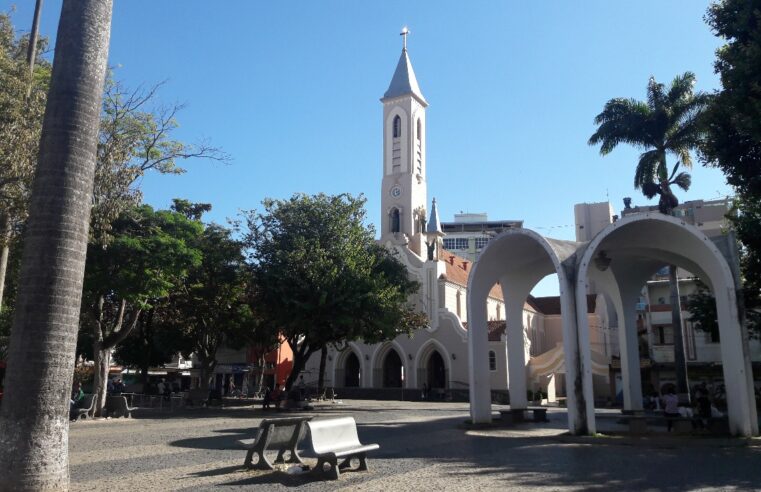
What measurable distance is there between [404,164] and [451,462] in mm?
46715

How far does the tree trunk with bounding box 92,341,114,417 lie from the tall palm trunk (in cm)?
1518

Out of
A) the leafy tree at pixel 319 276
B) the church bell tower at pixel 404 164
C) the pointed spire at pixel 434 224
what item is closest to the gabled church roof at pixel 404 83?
the church bell tower at pixel 404 164

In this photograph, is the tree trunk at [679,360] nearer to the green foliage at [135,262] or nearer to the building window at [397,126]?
the green foliage at [135,262]

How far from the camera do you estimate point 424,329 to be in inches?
1889

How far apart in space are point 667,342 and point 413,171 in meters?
26.6

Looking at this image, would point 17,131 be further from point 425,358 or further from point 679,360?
point 425,358

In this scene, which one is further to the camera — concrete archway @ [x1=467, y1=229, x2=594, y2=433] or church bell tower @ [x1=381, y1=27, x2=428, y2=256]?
church bell tower @ [x1=381, y1=27, x2=428, y2=256]

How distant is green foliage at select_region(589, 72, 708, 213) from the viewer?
26.0 meters

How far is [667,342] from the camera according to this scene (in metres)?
37.0

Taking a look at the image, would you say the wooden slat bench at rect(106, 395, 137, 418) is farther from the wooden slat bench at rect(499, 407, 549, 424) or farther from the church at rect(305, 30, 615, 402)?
the church at rect(305, 30, 615, 402)

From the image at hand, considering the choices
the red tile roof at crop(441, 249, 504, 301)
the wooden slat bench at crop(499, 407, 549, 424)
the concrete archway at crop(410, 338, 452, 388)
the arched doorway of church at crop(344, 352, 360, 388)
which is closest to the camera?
the wooden slat bench at crop(499, 407, 549, 424)

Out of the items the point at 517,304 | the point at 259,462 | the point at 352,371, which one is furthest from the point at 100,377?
the point at 352,371

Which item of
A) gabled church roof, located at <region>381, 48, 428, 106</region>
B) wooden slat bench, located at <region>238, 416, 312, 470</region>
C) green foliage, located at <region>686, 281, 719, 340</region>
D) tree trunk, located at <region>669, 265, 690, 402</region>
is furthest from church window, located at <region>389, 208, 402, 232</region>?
wooden slat bench, located at <region>238, 416, 312, 470</region>

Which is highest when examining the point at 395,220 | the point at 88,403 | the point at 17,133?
the point at 395,220
